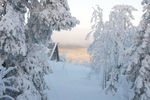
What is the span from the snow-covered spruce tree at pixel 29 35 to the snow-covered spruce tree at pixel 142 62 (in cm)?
687

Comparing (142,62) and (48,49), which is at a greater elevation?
(48,49)

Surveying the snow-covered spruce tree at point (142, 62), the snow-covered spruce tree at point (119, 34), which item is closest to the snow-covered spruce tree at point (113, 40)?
the snow-covered spruce tree at point (119, 34)

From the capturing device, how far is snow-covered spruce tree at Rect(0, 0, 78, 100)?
8.45 m

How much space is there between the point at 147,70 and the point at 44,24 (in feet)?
27.6

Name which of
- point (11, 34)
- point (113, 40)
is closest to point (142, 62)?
point (11, 34)

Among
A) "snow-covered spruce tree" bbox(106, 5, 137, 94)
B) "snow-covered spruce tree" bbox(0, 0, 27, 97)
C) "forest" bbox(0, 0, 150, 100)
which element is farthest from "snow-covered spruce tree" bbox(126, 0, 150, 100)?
"snow-covered spruce tree" bbox(106, 5, 137, 94)

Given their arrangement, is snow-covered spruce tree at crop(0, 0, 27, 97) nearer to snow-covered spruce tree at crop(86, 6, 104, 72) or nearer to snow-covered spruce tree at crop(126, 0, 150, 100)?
snow-covered spruce tree at crop(126, 0, 150, 100)

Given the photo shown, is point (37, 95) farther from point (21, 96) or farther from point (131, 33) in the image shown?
point (131, 33)

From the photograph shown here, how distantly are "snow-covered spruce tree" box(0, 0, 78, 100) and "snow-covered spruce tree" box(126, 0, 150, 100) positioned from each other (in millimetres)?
6870

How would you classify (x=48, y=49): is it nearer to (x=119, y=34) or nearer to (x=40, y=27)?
(x=40, y=27)

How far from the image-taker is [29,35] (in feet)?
31.5

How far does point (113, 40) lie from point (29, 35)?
17.7m

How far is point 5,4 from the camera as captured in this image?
893 cm

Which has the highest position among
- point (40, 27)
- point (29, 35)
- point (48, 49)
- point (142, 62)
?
point (40, 27)
